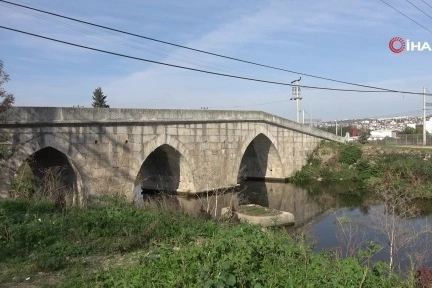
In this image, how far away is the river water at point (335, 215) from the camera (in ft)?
36.4

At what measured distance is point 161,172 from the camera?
22203mm

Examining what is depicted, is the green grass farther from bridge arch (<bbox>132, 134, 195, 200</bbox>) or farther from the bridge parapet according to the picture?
bridge arch (<bbox>132, 134, 195, 200</bbox>)

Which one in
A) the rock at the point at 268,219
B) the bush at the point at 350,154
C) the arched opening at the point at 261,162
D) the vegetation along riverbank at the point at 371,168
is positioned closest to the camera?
the rock at the point at 268,219

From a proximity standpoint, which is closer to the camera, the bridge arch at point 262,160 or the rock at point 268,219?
the rock at point 268,219

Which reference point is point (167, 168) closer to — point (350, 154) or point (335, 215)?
point (335, 215)

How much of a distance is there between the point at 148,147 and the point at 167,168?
356cm

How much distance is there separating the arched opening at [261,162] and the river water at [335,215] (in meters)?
1.12

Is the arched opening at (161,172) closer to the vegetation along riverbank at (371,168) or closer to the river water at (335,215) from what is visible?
the river water at (335,215)

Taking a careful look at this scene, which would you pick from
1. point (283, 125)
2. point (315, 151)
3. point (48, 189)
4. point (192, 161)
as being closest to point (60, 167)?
point (48, 189)

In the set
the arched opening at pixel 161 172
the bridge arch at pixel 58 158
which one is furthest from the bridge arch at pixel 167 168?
the bridge arch at pixel 58 158

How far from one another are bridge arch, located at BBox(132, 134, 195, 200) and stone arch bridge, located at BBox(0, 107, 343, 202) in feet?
0.14

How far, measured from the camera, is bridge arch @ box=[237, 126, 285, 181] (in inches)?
1056

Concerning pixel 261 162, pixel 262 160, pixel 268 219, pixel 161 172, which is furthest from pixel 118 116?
pixel 261 162

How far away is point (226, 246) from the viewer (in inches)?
227
